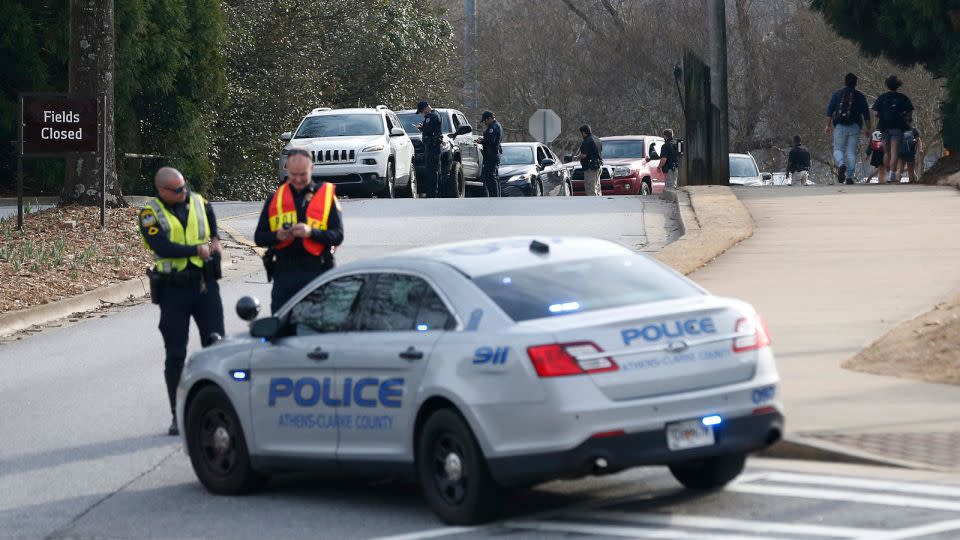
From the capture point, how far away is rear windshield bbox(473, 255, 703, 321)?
346 inches

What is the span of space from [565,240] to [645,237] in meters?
13.7

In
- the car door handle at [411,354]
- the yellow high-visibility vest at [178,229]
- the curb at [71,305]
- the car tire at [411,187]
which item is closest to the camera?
the car door handle at [411,354]

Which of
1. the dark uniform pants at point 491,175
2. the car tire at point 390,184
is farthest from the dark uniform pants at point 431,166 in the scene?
the car tire at point 390,184

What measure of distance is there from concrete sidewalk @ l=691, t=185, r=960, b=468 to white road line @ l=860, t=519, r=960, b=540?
1.53 metres

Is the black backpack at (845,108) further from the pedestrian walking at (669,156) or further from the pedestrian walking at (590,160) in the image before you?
the pedestrian walking at (590,160)

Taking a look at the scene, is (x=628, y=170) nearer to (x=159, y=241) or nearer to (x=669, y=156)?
(x=669, y=156)

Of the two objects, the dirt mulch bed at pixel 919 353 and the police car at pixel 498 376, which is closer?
the police car at pixel 498 376

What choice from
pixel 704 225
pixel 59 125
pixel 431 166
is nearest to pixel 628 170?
pixel 431 166

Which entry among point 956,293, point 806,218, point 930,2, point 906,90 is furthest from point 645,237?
point 906,90

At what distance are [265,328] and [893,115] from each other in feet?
74.3

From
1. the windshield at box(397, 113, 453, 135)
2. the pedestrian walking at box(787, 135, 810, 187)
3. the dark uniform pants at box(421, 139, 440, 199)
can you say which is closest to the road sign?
the pedestrian walking at box(787, 135, 810, 187)

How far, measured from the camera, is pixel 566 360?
8.34m

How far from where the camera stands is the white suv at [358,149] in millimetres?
32594

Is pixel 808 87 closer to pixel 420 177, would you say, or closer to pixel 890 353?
pixel 420 177
